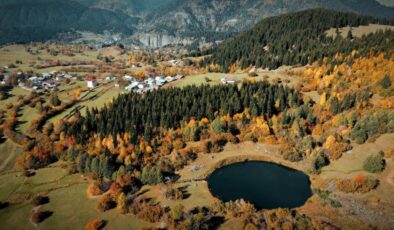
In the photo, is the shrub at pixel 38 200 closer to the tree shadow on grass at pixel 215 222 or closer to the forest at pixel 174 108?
the forest at pixel 174 108

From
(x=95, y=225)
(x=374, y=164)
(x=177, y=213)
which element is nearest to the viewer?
(x=95, y=225)

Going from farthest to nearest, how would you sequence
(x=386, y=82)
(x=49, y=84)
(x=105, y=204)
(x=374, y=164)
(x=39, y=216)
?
(x=49, y=84) → (x=386, y=82) → (x=374, y=164) → (x=105, y=204) → (x=39, y=216)

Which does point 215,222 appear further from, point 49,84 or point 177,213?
point 49,84

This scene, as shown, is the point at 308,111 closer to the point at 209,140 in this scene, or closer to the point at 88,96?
the point at 209,140

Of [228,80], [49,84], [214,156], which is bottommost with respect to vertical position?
[214,156]

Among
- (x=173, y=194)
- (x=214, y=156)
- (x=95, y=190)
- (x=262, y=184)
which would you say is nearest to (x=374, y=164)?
(x=262, y=184)

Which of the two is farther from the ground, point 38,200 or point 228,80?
point 228,80

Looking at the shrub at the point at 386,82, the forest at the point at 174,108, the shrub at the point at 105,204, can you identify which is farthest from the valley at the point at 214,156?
the forest at the point at 174,108
